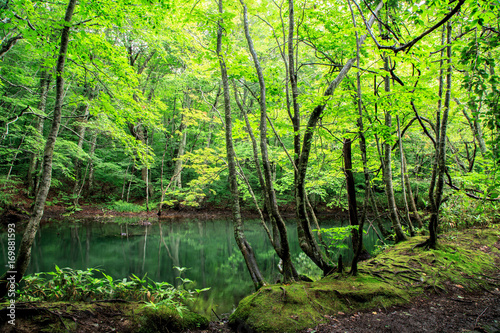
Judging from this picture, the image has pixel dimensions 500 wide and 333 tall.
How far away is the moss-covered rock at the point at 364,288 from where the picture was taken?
285cm

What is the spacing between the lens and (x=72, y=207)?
543 inches

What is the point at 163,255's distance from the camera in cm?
823

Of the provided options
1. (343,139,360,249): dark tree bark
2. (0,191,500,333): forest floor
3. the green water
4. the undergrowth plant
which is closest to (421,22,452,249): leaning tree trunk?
(0,191,500,333): forest floor

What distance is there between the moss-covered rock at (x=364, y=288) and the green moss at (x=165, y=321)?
1.74 ft

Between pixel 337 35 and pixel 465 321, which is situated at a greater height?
pixel 337 35

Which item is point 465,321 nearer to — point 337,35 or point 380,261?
point 380,261

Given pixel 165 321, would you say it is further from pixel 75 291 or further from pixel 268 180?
pixel 268 180

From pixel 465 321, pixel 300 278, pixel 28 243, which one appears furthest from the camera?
pixel 300 278

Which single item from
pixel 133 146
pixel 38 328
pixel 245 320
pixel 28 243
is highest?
pixel 133 146

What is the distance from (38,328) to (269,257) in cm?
695

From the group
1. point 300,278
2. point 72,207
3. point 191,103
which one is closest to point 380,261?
point 300,278

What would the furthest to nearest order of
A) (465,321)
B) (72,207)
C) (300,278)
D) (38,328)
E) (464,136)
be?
(72,207) < (464,136) < (300,278) < (465,321) < (38,328)

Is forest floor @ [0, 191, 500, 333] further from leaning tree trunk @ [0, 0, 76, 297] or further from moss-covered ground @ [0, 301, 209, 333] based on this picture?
leaning tree trunk @ [0, 0, 76, 297]

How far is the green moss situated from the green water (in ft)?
4.80
